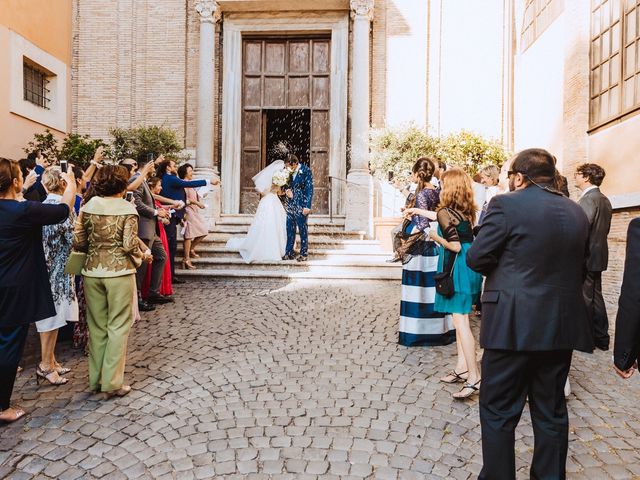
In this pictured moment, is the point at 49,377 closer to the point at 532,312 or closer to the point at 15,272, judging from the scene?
the point at 15,272

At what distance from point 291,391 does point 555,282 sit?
2.43 meters

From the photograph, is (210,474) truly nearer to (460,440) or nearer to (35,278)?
(460,440)

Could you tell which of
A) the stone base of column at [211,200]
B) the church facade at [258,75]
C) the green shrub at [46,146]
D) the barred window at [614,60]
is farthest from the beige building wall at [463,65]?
the green shrub at [46,146]

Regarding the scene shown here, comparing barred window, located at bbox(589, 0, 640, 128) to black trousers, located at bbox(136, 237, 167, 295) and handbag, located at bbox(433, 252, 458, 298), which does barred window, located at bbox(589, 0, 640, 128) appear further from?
black trousers, located at bbox(136, 237, 167, 295)

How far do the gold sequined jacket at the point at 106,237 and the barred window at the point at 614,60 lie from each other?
28.5ft

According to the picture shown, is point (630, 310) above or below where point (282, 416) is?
above

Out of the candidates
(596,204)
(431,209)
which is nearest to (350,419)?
(431,209)

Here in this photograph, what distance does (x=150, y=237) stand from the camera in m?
6.77

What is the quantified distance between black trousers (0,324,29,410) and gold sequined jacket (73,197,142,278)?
0.68m

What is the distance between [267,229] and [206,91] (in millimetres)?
5011

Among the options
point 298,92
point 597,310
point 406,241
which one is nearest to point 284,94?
point 298,92

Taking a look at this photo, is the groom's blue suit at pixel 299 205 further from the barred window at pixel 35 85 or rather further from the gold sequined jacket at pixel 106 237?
the barred window at pixel 35 85

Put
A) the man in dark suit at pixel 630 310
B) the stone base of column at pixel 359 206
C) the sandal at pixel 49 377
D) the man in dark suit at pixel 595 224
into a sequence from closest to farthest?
1. the man in dark suit at pixel 630 310
2. the sandal at pixel 49 377
3. the man in dark suit at pixel 595 224
4. the stone base of column at pixel 359 206

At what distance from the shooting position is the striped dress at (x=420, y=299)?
17.7 ft
